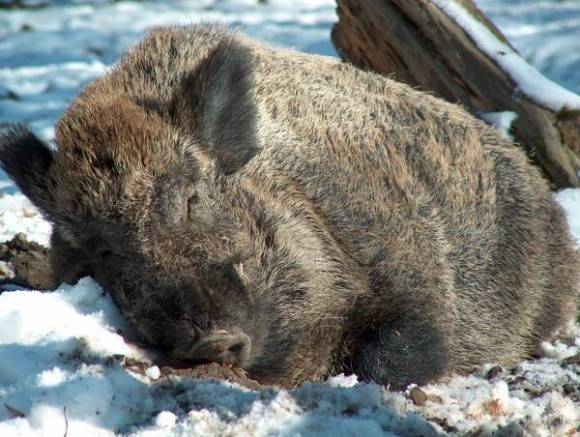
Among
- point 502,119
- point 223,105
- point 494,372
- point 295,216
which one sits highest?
point 223,105

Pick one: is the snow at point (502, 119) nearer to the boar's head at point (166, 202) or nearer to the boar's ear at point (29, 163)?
the boar's head at point (166, 202)

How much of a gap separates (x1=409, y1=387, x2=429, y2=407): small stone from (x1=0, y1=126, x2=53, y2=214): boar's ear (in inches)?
66.8

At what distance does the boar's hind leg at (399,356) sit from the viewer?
4.25 metres

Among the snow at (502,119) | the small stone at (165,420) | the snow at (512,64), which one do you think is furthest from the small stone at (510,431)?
the snow at (512,64)

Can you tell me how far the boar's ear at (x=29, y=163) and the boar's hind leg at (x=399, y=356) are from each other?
A: 1567mm

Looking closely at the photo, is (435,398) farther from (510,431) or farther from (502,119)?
(502,119)

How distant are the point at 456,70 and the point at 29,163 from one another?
3415 millimetres

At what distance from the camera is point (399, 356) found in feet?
14.0

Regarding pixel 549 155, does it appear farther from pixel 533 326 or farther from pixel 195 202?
pixel 195 202

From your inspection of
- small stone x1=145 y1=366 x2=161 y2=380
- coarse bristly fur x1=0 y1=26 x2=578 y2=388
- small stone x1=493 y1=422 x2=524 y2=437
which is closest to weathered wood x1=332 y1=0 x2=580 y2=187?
coarse bristly fur x1=0 y1=26 x2=578 y2=388

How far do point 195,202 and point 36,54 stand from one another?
26.6 ft

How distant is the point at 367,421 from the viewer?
3.04 metres

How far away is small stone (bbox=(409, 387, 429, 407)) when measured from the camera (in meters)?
3.67

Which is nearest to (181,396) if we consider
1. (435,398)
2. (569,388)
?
(435,398)
